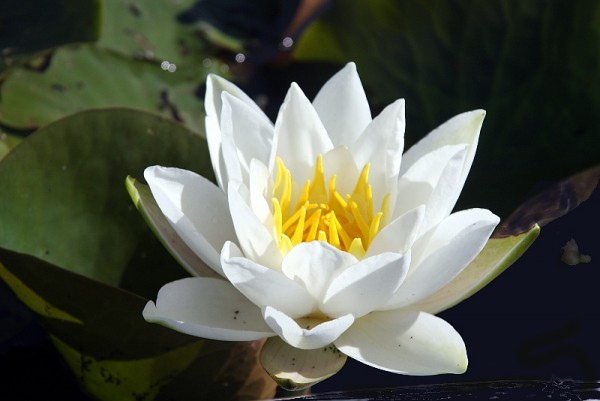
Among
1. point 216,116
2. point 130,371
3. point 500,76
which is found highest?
point 500,76

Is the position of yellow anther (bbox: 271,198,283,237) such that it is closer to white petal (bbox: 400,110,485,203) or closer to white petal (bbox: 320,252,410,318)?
white petal (bbox: 320,252,410,318)

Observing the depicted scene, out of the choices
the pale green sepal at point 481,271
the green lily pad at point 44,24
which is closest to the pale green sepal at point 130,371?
the pale green sepal at point 481,271

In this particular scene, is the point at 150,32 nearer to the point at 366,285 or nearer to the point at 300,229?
the point at 300,229

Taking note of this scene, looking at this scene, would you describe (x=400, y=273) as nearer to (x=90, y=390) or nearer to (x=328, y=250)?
(x=328, y=250)

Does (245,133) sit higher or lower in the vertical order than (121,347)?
higher

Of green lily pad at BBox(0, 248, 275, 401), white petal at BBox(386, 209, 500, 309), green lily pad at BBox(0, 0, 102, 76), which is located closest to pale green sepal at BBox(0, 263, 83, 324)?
green lily pad at BBox(0, 248, 275, 401)

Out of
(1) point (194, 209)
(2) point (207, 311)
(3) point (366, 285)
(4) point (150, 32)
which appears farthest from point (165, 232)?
(4) point (150, 32)
